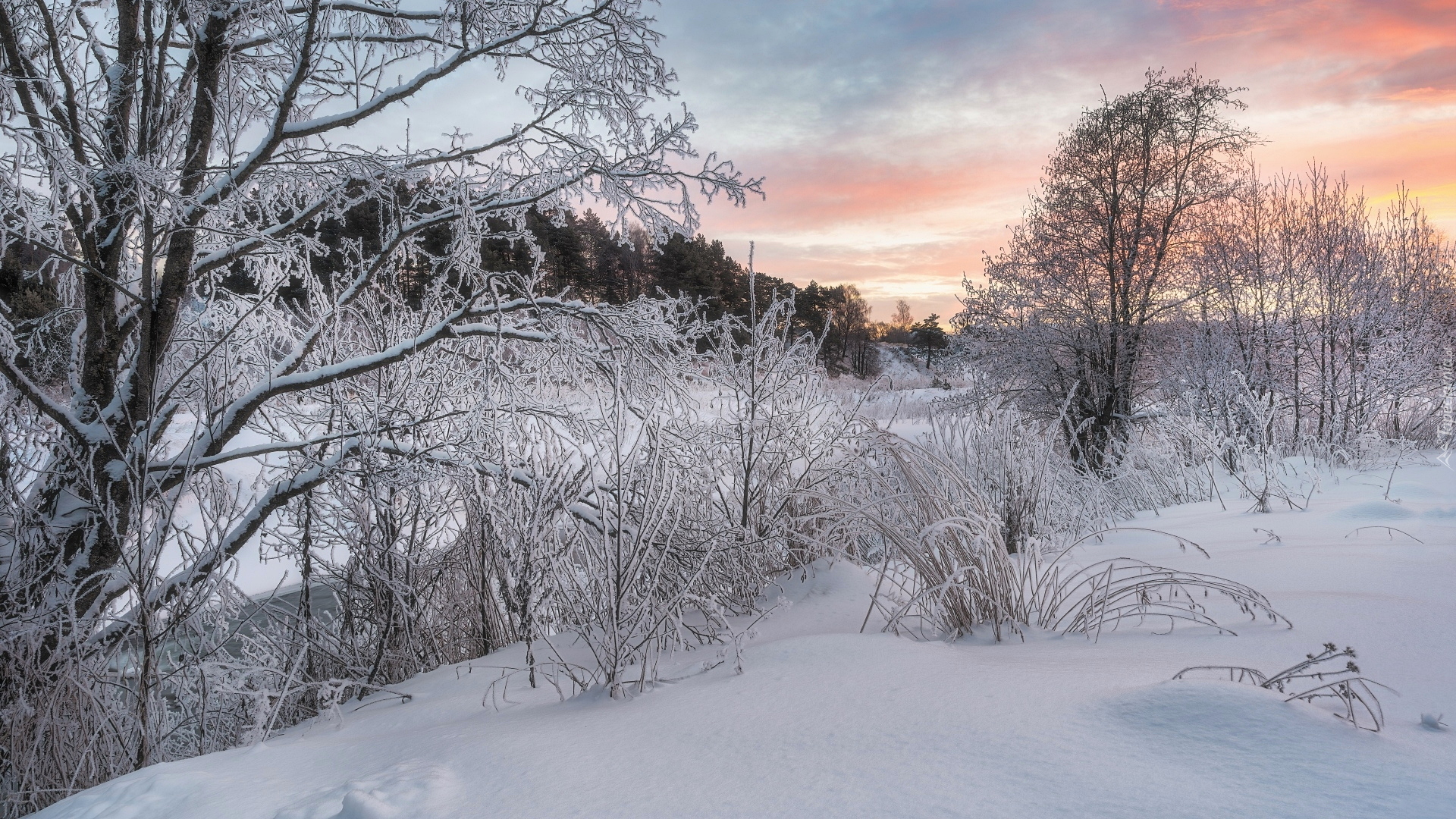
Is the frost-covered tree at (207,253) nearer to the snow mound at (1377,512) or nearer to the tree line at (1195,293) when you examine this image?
the snow mound at (1377,512)

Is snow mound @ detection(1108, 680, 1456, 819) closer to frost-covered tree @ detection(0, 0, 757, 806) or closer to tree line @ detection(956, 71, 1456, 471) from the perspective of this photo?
frost-covered tree @ detection(0, 0, 757, 806)

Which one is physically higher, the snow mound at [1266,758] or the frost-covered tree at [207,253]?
the frost-covered tree at [207,253]

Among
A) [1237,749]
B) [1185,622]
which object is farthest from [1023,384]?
[1237,749]

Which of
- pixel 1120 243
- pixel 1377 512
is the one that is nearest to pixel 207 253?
pixel 1377 512

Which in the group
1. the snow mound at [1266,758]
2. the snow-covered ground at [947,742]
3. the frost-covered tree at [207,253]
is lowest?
the snow-covered ground at [947,742]

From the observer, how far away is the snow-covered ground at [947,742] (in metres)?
1.08

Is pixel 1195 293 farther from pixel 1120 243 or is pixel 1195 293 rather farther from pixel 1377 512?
pixel 1377 512

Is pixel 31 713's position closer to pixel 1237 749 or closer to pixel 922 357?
pixel 1237 749

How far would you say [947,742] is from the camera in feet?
4.33

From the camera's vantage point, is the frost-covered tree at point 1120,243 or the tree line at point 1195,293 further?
the frost-covered tree at point 1120,243

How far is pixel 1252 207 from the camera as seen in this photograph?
12.4m

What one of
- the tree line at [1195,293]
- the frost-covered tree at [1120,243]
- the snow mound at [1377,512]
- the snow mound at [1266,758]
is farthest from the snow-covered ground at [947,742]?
the frost-covered tree at [1120,243]

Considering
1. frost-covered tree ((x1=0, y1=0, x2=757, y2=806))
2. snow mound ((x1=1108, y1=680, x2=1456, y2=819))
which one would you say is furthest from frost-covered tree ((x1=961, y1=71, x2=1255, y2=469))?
snow mound ((x1=1108, y1=680, x2=1456, y2=819))

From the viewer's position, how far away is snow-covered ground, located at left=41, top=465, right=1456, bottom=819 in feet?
3.56
